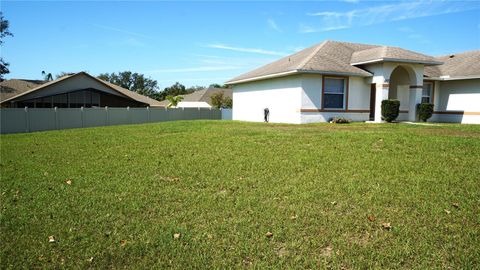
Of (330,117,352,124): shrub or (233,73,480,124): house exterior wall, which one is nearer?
(330,117,352,124): shrub

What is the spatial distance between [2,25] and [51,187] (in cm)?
4057

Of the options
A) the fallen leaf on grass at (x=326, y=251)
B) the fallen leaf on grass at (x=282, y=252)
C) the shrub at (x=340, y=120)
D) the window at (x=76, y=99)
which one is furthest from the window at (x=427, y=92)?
the window at (x=76, y=99)

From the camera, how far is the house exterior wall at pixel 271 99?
19.2 metres

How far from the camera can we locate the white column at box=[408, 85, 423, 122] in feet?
65.4

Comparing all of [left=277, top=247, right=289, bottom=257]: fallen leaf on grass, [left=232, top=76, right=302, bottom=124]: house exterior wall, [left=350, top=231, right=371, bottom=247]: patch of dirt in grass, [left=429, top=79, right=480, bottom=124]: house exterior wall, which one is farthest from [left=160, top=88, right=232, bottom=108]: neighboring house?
[left=277, top=247, right=289, bottom=257]: fallen leaf on grass

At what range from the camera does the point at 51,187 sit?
6344 mm

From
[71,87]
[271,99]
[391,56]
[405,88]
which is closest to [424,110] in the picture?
[405,88]

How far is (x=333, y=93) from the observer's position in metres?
19.3

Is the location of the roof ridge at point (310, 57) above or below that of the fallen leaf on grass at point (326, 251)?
above

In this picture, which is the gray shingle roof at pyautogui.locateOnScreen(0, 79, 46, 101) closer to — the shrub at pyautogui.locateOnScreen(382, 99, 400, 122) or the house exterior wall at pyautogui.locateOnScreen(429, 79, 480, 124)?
the shrub at pyautogui.locateOnScreen(382, 99, 400, 122)

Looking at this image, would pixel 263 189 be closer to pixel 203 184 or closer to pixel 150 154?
pixel 203 184

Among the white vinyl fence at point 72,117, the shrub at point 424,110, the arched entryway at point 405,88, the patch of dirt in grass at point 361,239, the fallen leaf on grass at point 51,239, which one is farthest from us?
the white vinyl fence at point 72,117

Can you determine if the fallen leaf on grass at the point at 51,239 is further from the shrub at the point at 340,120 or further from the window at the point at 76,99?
the window at the point at 76,99

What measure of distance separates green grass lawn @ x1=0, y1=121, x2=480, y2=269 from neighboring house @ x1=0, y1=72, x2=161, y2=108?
87.3 feet
